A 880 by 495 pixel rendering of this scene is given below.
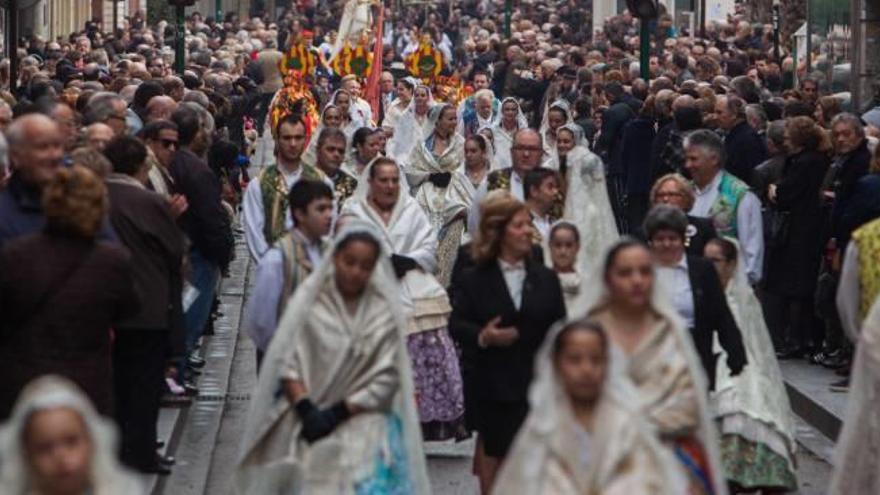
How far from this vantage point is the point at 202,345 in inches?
760

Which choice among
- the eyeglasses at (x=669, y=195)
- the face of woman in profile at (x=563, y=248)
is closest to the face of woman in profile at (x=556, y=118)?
the eyeglasses at (x=669, y=195)

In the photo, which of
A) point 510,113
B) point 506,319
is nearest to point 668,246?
point 506,319

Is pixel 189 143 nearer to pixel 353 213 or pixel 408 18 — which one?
pixel 353 213

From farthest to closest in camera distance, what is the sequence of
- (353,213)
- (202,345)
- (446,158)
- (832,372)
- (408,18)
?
(408,18) < (446,158) < (202,345) < (832,372) < (353,213)

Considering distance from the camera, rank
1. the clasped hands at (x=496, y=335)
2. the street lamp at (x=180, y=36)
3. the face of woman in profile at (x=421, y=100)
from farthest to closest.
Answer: the face of woman in profile at (x=421, y=100), the street lamp at (x=180, y=36), the clasped hands at (x=496, y=335)

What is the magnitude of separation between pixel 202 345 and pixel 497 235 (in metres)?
7.76

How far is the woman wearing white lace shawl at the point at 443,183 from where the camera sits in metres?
18.4

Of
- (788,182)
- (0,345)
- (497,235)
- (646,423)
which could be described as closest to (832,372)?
(788,182)

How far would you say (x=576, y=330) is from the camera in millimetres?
8500

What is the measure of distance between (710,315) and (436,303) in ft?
10.5

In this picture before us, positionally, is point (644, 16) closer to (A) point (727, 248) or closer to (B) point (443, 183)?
(B) point (443, 183)

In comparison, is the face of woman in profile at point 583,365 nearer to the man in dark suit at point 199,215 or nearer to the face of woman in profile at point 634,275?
the face of woman in profile at point 634,275

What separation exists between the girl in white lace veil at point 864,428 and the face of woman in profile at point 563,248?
183 centimetres

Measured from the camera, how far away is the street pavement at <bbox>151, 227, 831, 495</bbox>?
14.1 meters
